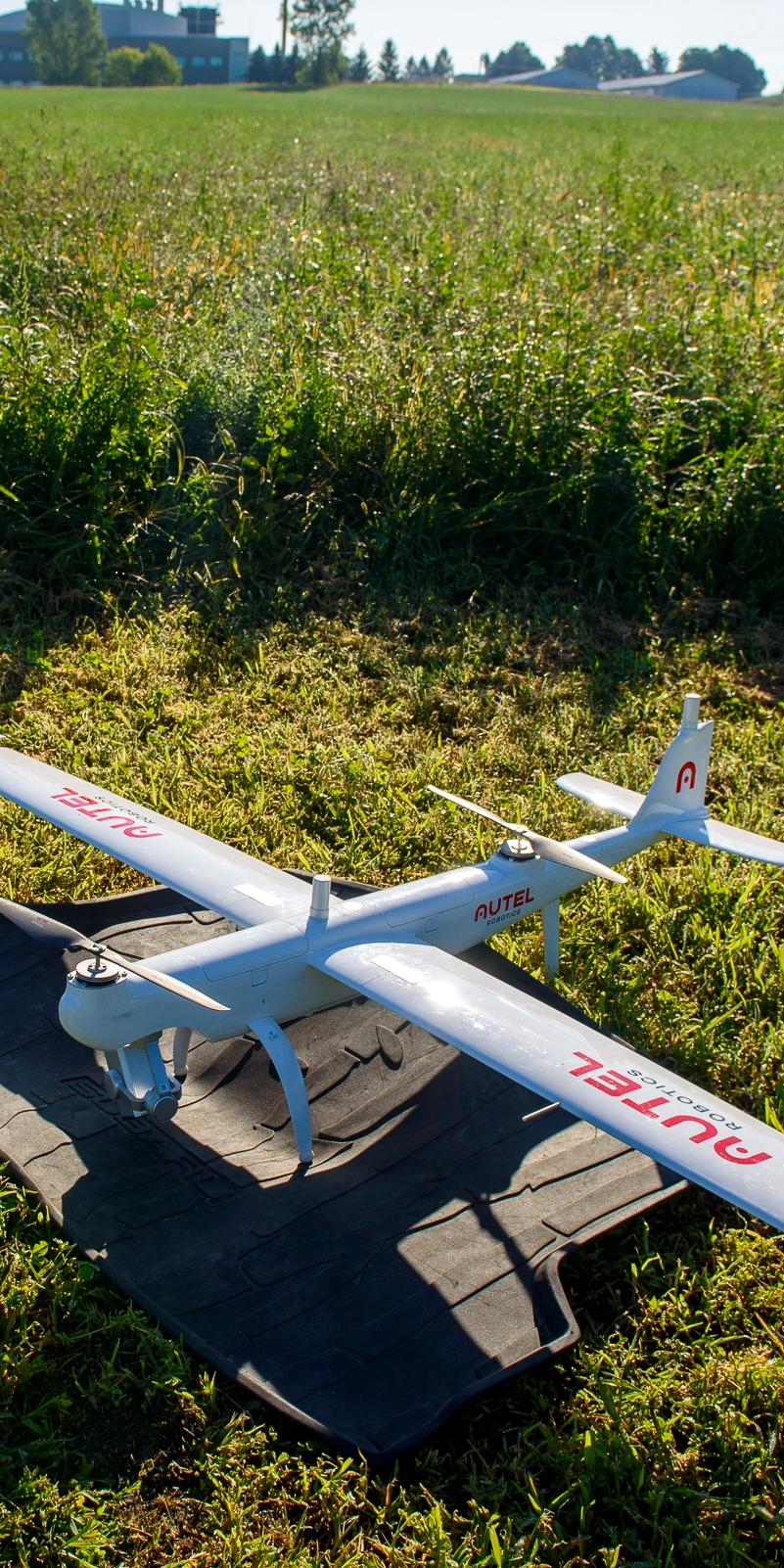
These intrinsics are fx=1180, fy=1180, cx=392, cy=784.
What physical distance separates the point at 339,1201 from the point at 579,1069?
1.27 metres

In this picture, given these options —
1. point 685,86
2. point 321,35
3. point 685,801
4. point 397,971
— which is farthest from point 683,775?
point 685,86

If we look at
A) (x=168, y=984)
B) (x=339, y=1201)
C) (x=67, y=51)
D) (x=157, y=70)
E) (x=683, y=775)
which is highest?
(x=67, y=51)

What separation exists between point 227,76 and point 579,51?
77.4m

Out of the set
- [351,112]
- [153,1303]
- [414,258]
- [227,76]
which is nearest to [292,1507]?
[153,1303]

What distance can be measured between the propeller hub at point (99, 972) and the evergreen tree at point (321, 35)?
288 feet

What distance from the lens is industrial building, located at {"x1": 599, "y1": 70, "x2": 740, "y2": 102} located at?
374 feet

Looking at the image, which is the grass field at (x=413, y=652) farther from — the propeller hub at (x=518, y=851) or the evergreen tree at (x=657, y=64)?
the evergreen tree at (x=657, y=64)

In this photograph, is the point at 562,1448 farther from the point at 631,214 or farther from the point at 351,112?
the point at 351,112

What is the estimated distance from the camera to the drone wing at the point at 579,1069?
144 inches

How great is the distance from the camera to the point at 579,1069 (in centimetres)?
407

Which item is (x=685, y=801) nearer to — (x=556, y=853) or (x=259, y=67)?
(x=556, y=853)

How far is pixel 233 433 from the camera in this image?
10.2m

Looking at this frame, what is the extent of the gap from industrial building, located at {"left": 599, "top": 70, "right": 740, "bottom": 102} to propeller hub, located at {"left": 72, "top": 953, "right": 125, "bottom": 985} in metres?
127

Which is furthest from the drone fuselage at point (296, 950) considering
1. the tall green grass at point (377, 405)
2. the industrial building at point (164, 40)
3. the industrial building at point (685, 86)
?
→ the industrial building at point (685, 86)
